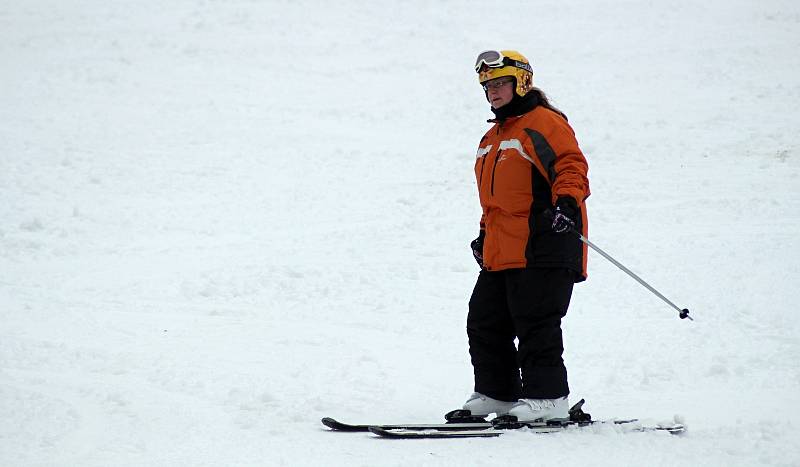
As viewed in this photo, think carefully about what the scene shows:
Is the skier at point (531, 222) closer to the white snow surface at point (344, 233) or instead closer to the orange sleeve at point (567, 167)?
the orange sleeve at point (567, 167)

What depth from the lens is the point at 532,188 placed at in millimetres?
4258

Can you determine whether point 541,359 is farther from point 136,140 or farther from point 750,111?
point 750,111

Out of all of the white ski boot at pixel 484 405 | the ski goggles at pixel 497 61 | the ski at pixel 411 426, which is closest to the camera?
the ski at pixel 411 426

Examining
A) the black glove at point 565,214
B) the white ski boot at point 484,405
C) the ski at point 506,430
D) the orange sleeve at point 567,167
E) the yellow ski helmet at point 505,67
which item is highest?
the yellow ski helmet at point 505,67

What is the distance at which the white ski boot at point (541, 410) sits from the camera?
420 cm

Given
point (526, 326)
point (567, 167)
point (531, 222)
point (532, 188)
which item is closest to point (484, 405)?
point (526, 326)

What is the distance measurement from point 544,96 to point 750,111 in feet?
33.9

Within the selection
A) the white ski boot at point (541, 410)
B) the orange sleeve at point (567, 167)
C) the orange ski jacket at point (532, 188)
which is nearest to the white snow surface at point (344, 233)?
the white ski boot at point (541, 410)

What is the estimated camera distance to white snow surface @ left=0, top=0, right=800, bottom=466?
429 cm

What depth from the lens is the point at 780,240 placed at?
26.7 feet

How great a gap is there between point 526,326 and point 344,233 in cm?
485

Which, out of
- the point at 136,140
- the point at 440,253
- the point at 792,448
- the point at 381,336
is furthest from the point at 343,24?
the point at 792,448

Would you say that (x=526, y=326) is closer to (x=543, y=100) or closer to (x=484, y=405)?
(x=484, y=405)

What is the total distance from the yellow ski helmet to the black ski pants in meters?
0.95
